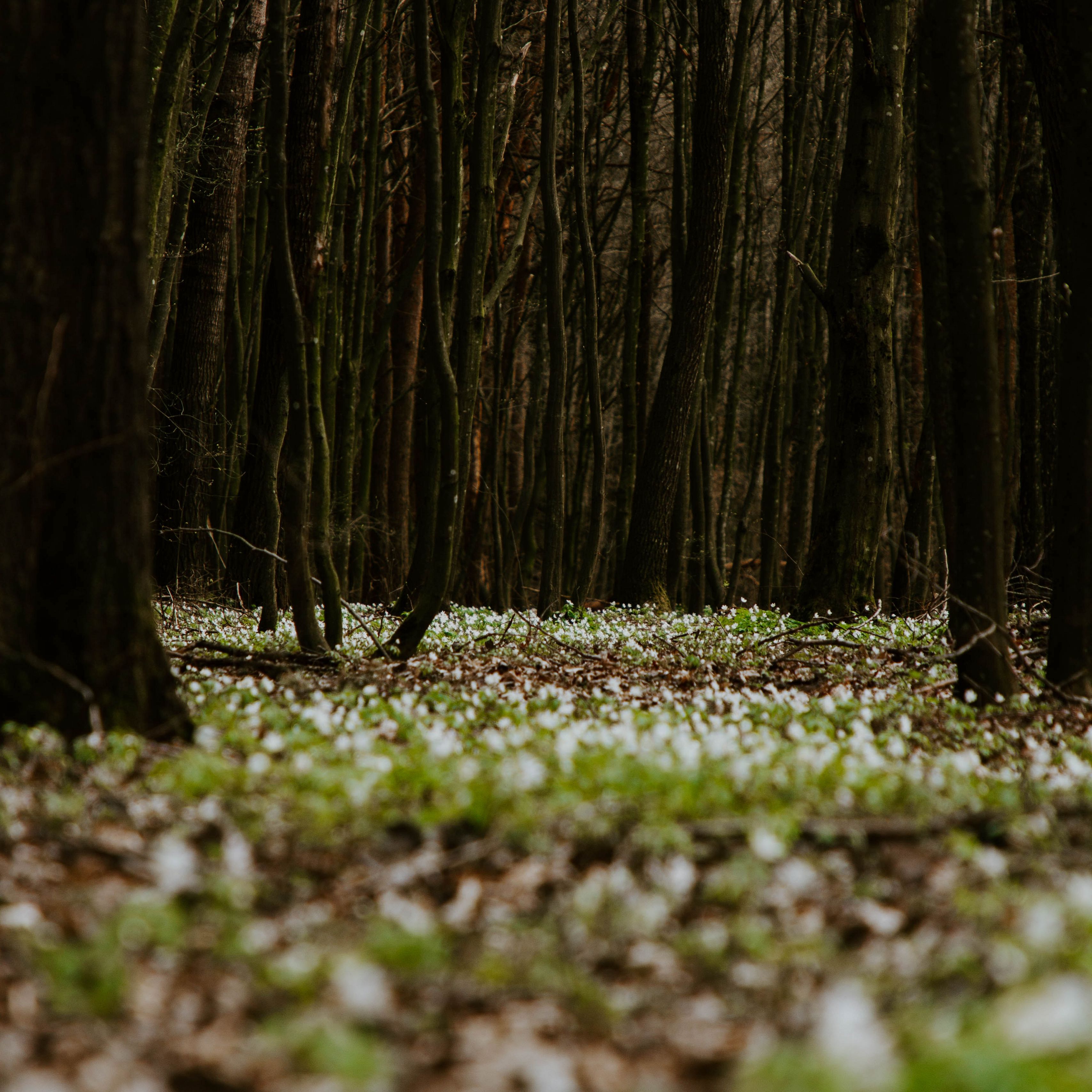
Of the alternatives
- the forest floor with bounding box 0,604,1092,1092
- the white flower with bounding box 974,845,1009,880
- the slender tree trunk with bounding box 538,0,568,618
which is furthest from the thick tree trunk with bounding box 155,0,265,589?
the white flower with bounding box 974,845,1009,880

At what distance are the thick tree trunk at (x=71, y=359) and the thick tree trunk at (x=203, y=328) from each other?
8567 millimetres

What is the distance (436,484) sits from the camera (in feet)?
29.0

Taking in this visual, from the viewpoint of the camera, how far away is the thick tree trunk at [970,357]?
5.49 metres

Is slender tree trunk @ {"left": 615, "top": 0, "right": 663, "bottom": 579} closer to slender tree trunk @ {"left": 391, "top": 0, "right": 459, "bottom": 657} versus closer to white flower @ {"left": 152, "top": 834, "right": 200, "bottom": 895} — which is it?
slender tree trunk @ {"left": 391, "top": 0, "right": 459, "bottom": 657}

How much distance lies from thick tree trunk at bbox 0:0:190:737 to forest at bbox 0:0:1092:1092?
0.02 metres

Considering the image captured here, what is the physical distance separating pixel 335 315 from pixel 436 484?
464cm

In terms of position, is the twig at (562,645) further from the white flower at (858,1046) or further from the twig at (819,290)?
the white flower at (858,1046)

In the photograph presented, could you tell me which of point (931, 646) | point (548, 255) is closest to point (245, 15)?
point (548, 255)

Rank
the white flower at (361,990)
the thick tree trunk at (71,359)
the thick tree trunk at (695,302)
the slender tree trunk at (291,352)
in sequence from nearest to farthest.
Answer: the white flower at (361,990)
the thick tree trunk at (71,359)
the slender tree trunk at (291,352)
the thick tree trunk at (695,302)

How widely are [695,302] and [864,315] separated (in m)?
2.41

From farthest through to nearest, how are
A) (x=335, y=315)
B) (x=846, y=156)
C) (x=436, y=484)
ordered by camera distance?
(x=335, y=315) < (x=846, y=156) < (x=436, y=484)

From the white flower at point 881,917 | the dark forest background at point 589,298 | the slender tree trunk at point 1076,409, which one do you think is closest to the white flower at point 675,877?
the white flower at point 881,917

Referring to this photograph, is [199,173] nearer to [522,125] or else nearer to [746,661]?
[522,125]

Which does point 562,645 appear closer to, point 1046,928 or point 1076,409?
point 1076,409
